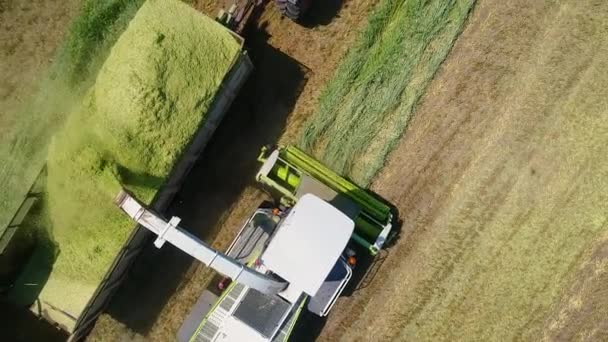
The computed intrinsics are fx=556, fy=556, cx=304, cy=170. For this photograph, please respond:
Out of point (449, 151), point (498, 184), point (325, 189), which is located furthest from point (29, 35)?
point (498, 184)

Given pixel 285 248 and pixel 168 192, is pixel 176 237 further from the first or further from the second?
pixel 168 192

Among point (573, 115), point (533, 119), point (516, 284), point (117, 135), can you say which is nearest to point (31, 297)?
point (117, 135)

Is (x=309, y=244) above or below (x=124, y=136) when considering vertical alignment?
above

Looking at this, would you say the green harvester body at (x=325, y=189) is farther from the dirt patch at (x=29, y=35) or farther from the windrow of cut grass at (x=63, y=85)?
the dirt patch at (x=29, y=35)

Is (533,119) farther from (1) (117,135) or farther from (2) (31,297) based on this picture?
(2) (31,297)

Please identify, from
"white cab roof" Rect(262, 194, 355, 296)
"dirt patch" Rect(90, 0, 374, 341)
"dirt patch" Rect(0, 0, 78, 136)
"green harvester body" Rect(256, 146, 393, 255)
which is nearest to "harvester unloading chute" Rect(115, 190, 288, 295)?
"white cab roof" Rect(262, 194, 355, 296)
